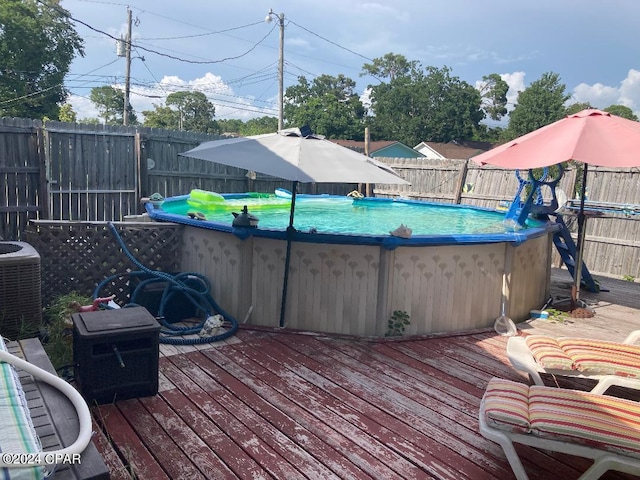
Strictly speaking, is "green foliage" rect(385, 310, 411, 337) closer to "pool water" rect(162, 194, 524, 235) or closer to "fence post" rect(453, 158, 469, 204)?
"pool water" rect(162, 194, 524, 235)

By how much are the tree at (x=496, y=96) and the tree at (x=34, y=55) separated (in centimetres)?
3903

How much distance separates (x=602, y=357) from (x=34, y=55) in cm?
2787

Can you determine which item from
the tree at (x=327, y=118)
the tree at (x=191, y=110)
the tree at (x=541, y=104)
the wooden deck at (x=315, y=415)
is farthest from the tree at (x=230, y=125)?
the wooden deck at (x=315, y=415)

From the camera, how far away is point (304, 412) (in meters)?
→ 3.06

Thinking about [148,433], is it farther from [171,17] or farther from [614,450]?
[171,17]

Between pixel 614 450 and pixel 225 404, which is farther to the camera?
pixel 225 404

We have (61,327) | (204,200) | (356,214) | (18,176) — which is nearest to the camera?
(61,327)

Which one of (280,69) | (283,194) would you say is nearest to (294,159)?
(283,194)

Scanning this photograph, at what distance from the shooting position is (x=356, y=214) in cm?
930

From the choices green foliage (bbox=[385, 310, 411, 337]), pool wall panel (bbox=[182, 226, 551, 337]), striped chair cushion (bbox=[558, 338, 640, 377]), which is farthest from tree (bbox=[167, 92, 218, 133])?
striped chair cushion (bbox=[558, 338, 640, 377])

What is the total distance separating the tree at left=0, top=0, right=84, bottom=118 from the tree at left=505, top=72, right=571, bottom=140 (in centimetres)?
2943

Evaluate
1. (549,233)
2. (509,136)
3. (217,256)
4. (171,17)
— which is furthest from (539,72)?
(217,256)

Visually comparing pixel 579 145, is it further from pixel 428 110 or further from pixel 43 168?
pixel 428 110

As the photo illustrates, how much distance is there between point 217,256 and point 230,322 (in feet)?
2.23
